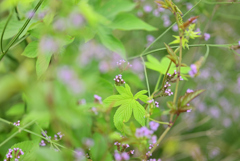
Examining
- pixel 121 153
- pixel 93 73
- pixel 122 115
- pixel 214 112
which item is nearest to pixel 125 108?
pixel 122 115

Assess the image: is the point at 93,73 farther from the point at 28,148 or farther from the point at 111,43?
the point at 111,43

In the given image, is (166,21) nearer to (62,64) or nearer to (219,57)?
(219,57)

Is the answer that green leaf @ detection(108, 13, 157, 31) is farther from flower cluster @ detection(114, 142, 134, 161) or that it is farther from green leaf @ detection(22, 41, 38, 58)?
flower cluster @ detection(114, 142, 134, 161)

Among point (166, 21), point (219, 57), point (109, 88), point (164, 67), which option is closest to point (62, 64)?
point (109, 88)

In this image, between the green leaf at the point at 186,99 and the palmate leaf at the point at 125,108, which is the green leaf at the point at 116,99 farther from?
the green leaf at the point at 186,99

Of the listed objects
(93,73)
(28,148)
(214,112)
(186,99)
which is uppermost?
(93,73)

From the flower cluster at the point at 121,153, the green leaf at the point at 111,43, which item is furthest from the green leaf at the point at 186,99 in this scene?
the green leaf at the point at 111,43
